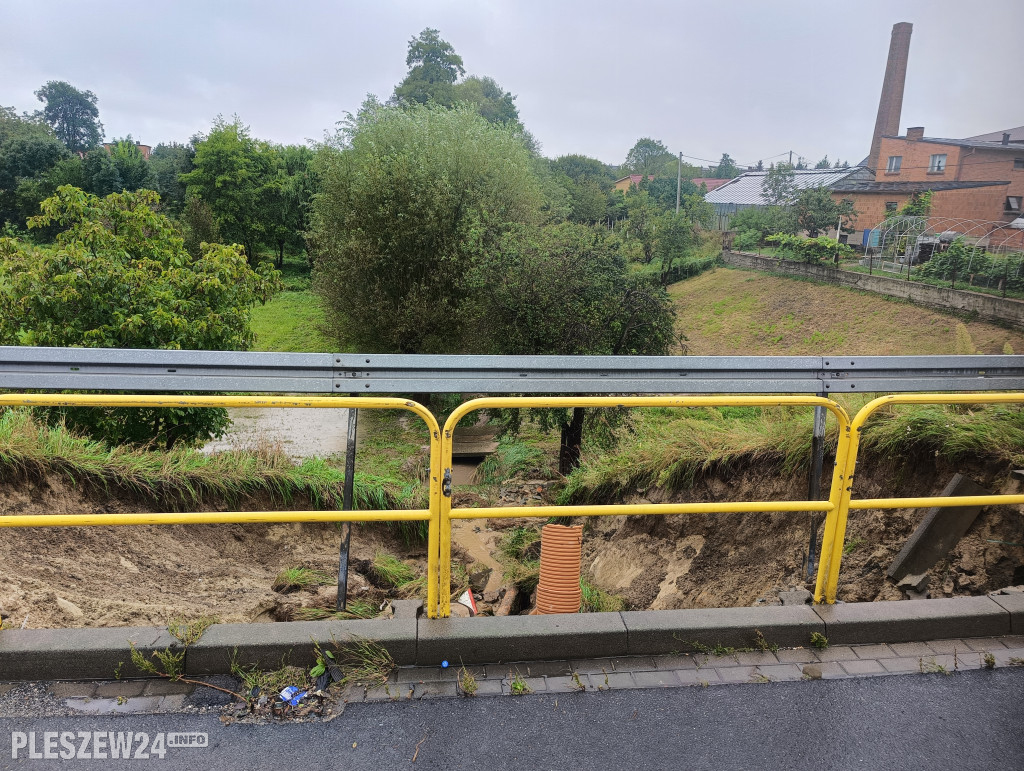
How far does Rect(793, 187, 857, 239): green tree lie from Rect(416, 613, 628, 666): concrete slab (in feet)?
112

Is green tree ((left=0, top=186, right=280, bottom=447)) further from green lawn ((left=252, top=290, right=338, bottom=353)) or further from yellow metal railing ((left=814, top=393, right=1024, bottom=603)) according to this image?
green lawn ((left=252, top=290, right=338, bottom=353))

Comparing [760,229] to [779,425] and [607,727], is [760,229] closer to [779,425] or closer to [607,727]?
[779,425]

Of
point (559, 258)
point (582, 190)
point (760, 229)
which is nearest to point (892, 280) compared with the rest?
point (760, 229)

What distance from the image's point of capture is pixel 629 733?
2.82 meters

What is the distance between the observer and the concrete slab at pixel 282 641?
308cm

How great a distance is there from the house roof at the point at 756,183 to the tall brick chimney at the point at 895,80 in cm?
916

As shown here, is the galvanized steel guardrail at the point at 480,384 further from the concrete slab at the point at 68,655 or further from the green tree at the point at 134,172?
the green tree at the point at 134,172

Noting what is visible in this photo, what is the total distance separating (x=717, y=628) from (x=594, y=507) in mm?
916

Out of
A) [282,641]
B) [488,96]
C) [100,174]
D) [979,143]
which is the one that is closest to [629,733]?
[282,641]

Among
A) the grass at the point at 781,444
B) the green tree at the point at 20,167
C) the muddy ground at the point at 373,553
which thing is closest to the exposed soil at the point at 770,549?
the muddy ground at the point at 373,553

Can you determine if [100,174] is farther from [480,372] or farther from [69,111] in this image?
[69,111]

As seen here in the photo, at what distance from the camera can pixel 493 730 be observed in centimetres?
281

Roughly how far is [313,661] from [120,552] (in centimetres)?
269

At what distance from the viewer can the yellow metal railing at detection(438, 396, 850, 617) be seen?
315 centimetres
